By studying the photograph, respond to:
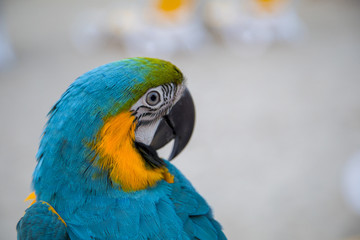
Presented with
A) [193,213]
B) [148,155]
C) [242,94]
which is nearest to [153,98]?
[148,155]

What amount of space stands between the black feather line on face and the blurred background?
72.6 inches

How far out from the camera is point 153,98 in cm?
107

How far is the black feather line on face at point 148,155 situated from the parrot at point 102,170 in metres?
0.02

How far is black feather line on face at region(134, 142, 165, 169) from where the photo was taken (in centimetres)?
109

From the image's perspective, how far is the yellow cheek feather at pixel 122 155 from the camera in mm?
958

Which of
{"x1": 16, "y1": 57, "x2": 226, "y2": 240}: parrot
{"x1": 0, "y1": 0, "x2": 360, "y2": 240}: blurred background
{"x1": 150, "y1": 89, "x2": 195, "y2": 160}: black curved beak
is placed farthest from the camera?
{"x1": 0, "y1": 0, "x2": 360, "y2": 240}: blurred background

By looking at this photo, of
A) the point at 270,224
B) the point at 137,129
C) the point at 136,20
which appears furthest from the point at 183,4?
the point at 137,129

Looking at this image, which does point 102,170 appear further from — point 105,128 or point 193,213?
point 193,213

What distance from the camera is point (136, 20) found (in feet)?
20.7

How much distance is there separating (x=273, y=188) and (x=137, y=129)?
8.02 feet

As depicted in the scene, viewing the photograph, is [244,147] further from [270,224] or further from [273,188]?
[270,224]

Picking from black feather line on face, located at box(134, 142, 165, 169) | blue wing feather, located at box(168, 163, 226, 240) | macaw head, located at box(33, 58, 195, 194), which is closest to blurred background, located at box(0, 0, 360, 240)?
blue wing feather, located at box(168, 163, 226, 240)

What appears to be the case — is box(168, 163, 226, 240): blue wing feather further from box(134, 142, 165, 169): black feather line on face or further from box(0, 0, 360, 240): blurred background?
box(0, 0, 360, 240): blurred background

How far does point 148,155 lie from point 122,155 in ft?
0.41
